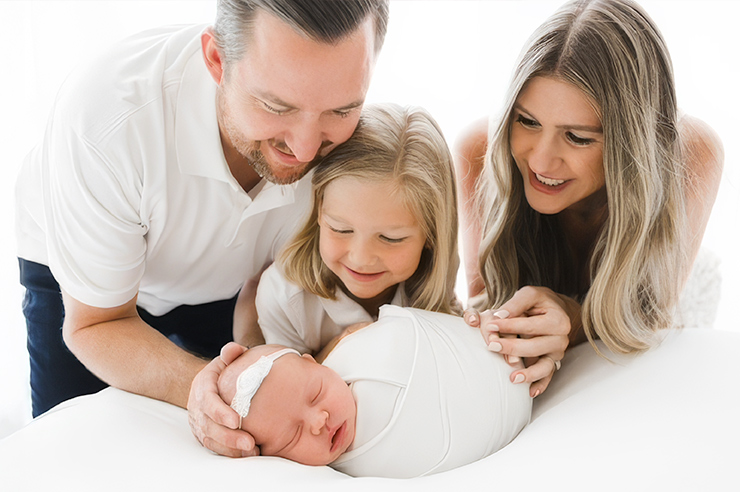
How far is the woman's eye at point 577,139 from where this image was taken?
5.14 ft

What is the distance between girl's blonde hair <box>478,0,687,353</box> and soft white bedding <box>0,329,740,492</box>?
0.15m

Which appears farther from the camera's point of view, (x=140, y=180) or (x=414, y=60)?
(x=414, y=60)

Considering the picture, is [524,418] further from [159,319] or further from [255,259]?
[159,319]

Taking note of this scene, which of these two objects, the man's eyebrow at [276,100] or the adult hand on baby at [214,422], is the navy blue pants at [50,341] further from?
the man's eyebrow at [276,100]

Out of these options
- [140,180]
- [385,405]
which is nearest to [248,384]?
[385,405]

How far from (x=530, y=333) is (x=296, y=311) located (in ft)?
2.10

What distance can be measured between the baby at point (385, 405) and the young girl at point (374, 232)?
23 centimetres

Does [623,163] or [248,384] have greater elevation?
[623,163]

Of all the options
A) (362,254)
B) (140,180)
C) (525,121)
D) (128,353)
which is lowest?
(128,353)

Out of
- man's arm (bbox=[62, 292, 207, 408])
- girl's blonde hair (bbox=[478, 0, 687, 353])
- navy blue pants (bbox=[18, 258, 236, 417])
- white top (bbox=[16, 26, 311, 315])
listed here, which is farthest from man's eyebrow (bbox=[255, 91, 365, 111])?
navy blue pants (bbox=[18, 258, 236, 417])

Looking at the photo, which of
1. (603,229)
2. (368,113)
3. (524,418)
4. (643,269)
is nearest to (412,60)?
(368,113)

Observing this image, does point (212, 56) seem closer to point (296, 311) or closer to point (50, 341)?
point (296, 311)

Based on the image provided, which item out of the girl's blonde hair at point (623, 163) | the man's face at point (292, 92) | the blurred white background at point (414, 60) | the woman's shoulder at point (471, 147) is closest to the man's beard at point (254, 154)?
the man's face at point (292, 92)

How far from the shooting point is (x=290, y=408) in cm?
140
